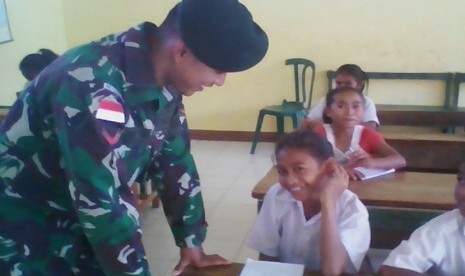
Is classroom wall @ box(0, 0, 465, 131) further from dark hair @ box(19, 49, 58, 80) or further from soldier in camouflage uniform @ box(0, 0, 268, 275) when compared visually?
soldier in camouflage uniform @ box(0, 0, 268, 275)

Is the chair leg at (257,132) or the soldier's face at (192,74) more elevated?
the soldier's face at (192,74)

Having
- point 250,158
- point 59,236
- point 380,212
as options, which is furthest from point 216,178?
point 59,236

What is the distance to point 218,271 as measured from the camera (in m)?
1.30

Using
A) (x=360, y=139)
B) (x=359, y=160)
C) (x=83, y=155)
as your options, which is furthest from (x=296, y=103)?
(x=83, y=155)

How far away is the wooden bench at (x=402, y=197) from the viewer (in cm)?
198

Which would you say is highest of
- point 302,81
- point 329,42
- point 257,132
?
point 329,42

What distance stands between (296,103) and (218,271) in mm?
3994

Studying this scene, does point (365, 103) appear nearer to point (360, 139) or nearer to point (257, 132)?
point (360, 139)

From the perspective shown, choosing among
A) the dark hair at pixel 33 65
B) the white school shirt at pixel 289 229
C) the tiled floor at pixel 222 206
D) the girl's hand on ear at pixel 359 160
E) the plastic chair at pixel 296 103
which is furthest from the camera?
the plastic chair at pixel 296 103

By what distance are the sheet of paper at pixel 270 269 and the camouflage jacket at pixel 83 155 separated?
0.31 m

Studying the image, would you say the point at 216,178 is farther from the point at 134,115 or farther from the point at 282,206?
the point at 134,115

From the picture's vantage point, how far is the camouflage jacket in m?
0.96

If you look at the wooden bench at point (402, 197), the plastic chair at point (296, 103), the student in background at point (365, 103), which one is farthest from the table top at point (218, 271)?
the plastic chair at point (296, 103)

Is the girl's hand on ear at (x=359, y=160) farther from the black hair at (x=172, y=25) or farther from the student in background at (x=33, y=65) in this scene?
the student in background at (x=33, y=65)
